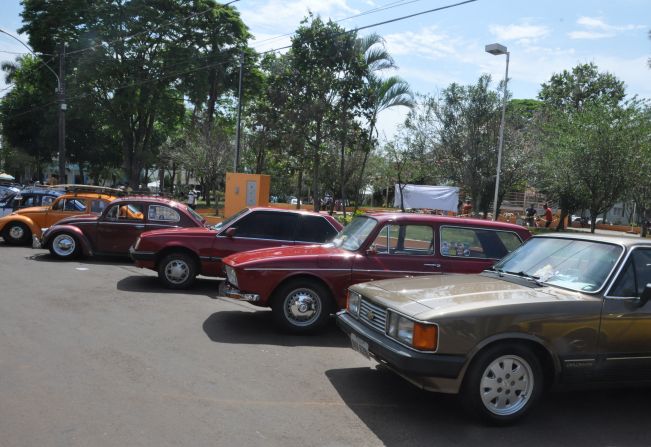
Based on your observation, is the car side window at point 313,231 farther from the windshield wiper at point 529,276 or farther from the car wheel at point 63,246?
the car wheel at point 63,246

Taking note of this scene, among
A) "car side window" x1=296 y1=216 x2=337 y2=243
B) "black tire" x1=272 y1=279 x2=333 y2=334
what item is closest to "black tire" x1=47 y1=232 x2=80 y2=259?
"car side window" x1=296 y1=216 x2=337 y2=243

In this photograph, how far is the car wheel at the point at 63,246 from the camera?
1225 cm

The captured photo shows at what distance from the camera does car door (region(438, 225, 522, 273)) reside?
721 cm

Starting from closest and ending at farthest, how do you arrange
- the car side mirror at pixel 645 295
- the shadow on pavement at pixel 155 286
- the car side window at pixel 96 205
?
the car side mirror at pixel 645 295, the shadow on pavement at pixel 155 286, the car side window at pixel 96 205

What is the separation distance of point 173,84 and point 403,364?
32.0 meters

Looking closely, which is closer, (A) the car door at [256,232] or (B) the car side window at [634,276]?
(B) the car side window at [634,276]

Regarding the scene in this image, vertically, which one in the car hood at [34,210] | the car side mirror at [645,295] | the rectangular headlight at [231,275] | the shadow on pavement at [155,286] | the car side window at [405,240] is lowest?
the shadow on pavement at [155,286]

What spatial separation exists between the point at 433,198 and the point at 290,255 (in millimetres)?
18857

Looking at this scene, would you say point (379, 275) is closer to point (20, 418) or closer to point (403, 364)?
point (403, 364)

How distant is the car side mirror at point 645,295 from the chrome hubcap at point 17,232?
1440 centimetres

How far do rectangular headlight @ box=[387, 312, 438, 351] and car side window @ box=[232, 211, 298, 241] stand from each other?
5.03 m

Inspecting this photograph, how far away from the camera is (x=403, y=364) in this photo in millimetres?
4305

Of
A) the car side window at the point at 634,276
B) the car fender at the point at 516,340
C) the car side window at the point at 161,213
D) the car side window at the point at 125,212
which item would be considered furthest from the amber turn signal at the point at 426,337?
the car side window at the point at 125,212

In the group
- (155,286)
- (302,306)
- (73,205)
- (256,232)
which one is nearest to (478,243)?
(302,306)
